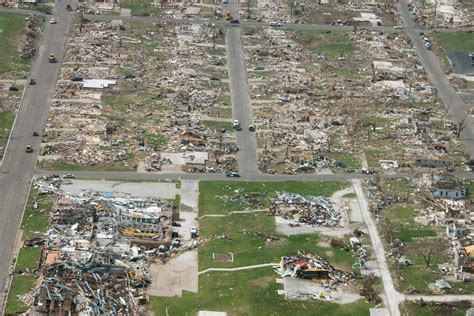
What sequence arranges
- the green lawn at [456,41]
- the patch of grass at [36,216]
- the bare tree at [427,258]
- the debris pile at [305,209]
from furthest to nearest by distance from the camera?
the green lawn at [456,41], the debris pile at [305,209], the patch of grass at [36,216], the bare tree at [427,258]

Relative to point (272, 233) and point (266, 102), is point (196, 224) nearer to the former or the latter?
point (272, 233)

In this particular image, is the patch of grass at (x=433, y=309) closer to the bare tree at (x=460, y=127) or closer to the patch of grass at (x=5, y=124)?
the bare tree at (x=460, y=127)

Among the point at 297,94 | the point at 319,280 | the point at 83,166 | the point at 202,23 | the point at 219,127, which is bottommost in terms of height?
the point at 319,280

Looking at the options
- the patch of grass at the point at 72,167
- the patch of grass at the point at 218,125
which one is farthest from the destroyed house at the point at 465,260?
the patch of grass at the point at 72,167

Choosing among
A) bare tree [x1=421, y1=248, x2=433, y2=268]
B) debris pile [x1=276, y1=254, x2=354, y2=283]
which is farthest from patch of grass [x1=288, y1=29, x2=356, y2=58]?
debris pile [x1=276, y1=254, x2=354, y2=283]

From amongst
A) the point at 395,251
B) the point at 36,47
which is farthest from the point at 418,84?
the point at 36,47

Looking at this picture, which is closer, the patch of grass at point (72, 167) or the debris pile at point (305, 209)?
the debris pile at point (305, 209)

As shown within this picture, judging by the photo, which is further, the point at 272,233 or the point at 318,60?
the point at 318,60

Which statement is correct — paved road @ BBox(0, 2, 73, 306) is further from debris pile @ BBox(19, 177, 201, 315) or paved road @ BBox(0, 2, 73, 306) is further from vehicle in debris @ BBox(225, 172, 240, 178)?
vehicle in debris @ BBox(225, 172, 240, 178)
